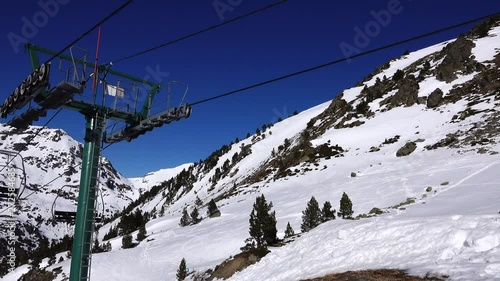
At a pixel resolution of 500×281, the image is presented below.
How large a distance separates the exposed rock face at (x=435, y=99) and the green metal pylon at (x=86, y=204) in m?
69.1

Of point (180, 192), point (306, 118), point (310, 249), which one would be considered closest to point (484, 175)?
point (310, 249)

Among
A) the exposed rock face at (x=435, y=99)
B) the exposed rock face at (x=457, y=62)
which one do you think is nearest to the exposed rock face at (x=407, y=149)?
the exposed rock face at (x=435, y=99)

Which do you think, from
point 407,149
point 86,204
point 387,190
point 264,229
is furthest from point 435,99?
point 86,204

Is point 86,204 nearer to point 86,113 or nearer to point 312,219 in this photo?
point 86,113

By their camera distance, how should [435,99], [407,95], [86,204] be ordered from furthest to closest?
[407,95], [435,99], [86,204]

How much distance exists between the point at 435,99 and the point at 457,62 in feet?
60.5

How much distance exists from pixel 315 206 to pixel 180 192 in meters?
116

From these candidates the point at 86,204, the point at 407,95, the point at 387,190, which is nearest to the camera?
the point at 86,204

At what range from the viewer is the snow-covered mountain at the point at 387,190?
1482 cm

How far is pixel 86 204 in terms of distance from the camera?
1585cm

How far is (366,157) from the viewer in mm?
59531

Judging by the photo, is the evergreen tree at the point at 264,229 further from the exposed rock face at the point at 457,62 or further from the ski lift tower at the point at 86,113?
the exposed rock face at the point at 457,62

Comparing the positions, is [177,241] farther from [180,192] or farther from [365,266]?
[180,192]

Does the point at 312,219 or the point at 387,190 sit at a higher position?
the point at 387,190
